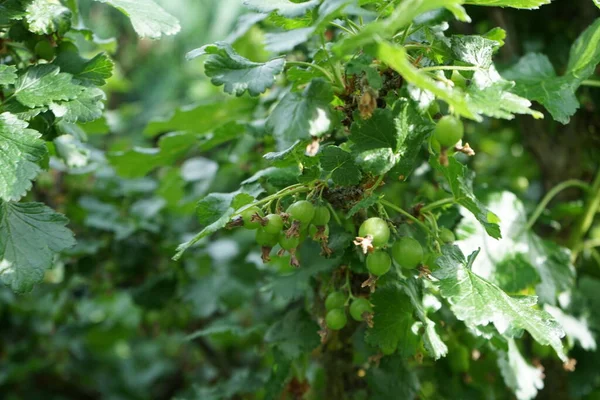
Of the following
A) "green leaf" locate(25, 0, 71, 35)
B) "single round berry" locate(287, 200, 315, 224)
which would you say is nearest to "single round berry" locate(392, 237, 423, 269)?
"single round berry" locate(287, 200, 315, 224)

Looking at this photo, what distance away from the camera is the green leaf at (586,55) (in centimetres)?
88

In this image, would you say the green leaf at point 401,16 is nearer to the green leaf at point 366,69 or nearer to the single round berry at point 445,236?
the green leaf at point 366,69

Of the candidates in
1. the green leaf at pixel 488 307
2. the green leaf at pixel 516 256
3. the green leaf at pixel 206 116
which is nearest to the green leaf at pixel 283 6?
the green leaf at pixel 488 307

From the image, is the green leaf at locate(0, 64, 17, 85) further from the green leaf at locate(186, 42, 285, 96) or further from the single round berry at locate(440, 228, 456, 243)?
the single round berry at locate(440, 228, 456, 243)

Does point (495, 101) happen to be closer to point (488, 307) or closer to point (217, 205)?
point (488, 307)

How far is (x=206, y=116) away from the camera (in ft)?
4.61

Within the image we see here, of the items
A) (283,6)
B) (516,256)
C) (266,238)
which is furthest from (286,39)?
(516,256)

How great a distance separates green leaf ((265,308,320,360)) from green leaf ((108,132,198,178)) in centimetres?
45

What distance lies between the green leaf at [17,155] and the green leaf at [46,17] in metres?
0.14

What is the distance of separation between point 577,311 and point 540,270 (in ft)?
0.60

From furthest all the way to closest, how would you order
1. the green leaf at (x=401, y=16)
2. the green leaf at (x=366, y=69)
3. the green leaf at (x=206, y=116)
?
1. the green leaf at (x=206, y=116)
2. the green leaf at (x=366, y=69)
3. the green leaf at (x=401, y=16)

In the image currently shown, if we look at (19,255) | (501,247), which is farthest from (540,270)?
(19,255)

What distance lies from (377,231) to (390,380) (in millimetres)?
A: 383

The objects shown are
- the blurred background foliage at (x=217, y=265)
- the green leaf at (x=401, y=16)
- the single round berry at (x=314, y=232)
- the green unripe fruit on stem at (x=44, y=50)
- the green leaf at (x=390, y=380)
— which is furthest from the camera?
the blurred background foliage at (x=217, y=265)
